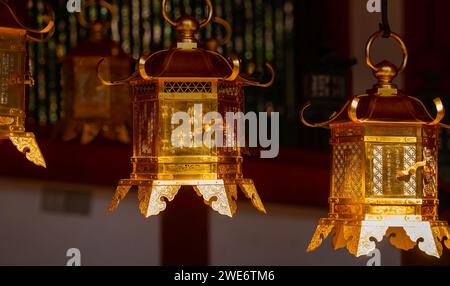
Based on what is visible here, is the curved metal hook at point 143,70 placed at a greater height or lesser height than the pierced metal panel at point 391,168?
greater

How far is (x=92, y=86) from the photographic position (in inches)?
211

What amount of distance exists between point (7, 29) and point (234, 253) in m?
2.62

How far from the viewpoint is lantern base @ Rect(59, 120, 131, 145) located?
5.44 meters

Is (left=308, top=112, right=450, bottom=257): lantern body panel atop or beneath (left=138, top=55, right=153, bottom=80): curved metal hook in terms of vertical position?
beneath

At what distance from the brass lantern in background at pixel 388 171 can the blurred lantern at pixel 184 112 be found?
28cm

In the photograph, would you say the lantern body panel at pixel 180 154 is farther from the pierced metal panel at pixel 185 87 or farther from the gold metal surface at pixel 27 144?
the gold metal surface at pixel 27 144

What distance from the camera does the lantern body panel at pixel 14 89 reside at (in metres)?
3.70

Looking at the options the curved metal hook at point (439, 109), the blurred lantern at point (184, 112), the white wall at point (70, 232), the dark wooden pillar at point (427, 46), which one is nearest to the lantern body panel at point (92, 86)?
the white wall at point (70, 232)

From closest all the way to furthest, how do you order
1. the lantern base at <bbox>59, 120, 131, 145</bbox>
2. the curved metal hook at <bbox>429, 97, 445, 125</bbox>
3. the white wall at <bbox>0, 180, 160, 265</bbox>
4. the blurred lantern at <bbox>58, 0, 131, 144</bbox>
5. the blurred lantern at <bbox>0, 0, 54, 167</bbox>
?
1. the blurred lantern at <bbox>0, 0, 54, 167</bbox>
2. the curved metal hook at <bbox>429, 97, 445, 125</bbox>
3. the blurred lantern at <bbox>58, 0, 131, 144</bbox>
4. the lantern base at <bbox>59, 120, 131, 145</bbox>
5. the white wall at <bbox>0, 180, 160, 265</bbox>

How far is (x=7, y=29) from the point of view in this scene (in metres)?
3.71

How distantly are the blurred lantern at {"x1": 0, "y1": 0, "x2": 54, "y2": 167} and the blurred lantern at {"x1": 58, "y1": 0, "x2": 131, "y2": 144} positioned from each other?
1.52m

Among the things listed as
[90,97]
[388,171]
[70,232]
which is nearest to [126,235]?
[70,232]

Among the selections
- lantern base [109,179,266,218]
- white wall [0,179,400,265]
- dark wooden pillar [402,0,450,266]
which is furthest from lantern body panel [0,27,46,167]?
dark wooden pillar [402,0,450,266]

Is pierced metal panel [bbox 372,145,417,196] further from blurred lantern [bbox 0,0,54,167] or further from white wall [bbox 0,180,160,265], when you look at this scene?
white wall [bbox 0,180,160,265]
